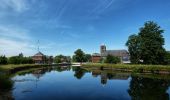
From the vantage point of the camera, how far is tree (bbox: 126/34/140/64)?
8806cm

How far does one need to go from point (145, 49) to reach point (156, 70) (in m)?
18.1

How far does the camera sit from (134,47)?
90750mm

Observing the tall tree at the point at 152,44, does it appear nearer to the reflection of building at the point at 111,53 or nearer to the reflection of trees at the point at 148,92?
the reflection of trees at the point at 148,92

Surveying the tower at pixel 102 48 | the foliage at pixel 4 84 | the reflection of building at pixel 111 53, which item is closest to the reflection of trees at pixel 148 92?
the foliage at pixel 4 84

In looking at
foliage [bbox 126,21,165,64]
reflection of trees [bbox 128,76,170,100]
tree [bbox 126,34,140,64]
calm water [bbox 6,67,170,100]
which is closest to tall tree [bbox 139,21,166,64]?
foliage [bbox 126,21,165,64]

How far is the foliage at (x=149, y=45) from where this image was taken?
263ft

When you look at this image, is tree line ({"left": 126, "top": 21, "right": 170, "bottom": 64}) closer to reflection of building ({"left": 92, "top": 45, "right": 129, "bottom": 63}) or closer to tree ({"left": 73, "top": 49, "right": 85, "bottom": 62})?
reflection of building ({"left": 92, "top": 45, "right": 129, "bottom": 63})

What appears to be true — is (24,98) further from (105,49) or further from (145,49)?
(105,49)

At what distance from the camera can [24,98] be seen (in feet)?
Result: 76.3

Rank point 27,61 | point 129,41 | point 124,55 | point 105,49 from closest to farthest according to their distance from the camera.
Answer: point 129,41
point 27,61
point 124,55
point 105,49

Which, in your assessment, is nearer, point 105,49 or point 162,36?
point 162,36

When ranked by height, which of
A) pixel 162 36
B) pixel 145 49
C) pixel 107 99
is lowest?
pixel 107 99

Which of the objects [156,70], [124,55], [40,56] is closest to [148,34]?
[156,70]

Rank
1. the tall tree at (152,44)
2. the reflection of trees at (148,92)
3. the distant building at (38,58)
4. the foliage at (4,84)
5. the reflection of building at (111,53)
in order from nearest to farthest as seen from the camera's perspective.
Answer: the reflection of trees at (148,92)
the foliage at (4,84)
the tall tree at (152,44)
the reflection of building at (111,53)
the distant building at (38,58)
